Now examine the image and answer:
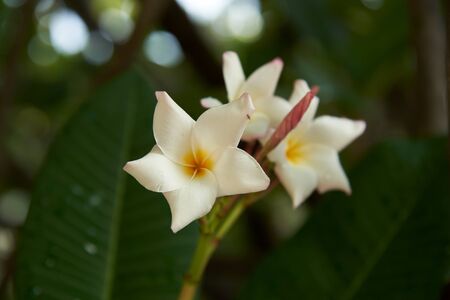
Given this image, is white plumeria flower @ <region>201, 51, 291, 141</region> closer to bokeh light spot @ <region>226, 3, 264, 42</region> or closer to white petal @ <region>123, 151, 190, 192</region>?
white petal @ <region>123, 151, 190, 192</region>

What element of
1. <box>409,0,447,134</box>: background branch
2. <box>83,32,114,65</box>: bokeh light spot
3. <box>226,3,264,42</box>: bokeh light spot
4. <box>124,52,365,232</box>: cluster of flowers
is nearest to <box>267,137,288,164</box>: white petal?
<box>124,52,365,232</box>: cluster of flowers

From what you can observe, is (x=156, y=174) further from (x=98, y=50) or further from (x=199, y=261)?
(x=98, y=50)

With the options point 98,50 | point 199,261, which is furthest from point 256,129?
point 98,50

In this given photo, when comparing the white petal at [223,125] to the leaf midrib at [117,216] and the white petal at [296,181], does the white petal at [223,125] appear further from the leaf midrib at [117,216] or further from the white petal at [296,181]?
the leaf midrib at [117,216]

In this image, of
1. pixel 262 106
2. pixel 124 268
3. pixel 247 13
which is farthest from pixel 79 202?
pixel 247 13

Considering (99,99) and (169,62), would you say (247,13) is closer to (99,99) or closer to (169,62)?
(169,62)

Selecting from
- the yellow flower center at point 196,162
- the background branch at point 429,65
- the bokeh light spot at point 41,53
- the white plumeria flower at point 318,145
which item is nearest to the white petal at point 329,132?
the white plumeria flower at point 318,145
